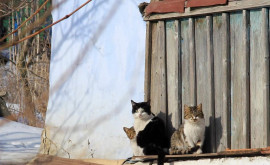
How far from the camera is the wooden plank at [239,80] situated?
5.25 m

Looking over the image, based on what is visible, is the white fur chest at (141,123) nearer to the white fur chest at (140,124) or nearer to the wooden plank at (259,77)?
the white fur chest at (140,124)

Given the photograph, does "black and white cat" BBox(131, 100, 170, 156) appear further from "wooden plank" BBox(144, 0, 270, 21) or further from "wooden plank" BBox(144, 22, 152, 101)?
"wooden plank" BBox(144, 0, 270, 21)

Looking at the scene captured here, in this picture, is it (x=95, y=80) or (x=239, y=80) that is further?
(x=95, y=80)

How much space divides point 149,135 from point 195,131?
62 cm

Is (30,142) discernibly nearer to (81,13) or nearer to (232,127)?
(81,13)

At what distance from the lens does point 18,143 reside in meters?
7.96

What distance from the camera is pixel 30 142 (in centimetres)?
806

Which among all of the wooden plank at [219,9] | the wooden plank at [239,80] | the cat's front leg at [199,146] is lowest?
the cat's front leg at [199,146]

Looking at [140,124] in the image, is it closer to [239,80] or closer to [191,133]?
[191,133]

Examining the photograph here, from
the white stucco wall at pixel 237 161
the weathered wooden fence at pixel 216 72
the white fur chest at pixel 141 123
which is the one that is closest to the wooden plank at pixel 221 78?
the weathered wooden fence at pixel 216 72

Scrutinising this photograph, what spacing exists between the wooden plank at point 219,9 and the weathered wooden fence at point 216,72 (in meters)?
0.05

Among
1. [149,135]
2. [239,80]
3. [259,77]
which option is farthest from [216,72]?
[149,135]

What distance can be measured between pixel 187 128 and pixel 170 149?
0.37m

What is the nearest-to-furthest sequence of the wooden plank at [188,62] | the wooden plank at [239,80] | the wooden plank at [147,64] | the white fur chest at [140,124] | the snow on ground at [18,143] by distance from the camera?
1. the wooden plank at [239,80]
2. the wooden plank at [188,62]
3. the white fur chest at [140,124]
4. the wooden plank at [147,64]
5. the snow on ground at [18,143]
